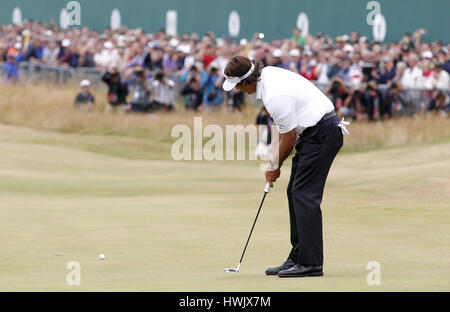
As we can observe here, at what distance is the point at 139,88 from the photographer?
27.6m

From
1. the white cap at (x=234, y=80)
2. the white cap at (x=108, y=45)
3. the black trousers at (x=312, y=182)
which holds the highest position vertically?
the white cap at (x=108, y=45)

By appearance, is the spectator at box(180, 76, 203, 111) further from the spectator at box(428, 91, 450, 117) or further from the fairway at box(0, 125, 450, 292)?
the spectator at box(428, 91, 450, 117)

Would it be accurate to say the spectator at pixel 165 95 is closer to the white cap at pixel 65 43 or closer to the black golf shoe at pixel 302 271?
the white cap at pixel 65 43

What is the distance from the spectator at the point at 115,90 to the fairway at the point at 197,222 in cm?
356

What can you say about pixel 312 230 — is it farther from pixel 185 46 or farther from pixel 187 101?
pixel 185 46

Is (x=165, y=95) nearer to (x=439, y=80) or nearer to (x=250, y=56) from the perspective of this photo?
(x=250, y=56)

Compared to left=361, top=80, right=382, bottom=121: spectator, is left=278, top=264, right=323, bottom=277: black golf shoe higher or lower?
lower

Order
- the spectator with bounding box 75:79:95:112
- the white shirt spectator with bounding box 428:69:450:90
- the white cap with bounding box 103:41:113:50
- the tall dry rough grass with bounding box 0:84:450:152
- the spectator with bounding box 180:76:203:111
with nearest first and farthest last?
the white shirt spectator with bounding box 428:69:450:90 → the tall dry rough grass with bounding box 0:84:450:152 → the spectator with bounding box 180:76:203:111 → the spectator with bounding box 75:79:95:112 → the white cap with bounding box 103:41:113:50

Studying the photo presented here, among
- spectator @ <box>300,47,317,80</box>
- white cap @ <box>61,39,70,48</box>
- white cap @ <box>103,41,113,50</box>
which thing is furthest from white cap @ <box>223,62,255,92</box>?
white cap @ <box>61,39,70,48</box>

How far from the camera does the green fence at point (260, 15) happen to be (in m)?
33.3

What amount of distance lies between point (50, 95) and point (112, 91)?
278 cm

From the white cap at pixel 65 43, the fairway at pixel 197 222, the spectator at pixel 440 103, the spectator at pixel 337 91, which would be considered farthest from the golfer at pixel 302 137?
the white cap at pixel 65 43

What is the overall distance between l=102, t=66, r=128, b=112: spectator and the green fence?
9.65 m

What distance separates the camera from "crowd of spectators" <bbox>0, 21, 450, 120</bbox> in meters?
25.2
